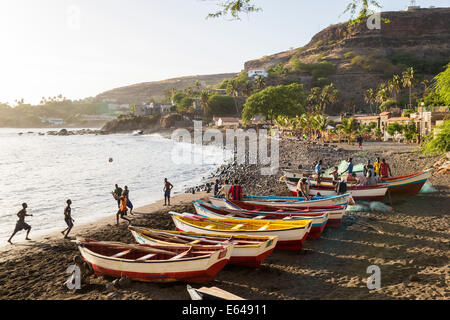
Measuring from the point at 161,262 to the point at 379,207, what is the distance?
10940 millimetres

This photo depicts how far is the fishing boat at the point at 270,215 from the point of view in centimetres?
1141

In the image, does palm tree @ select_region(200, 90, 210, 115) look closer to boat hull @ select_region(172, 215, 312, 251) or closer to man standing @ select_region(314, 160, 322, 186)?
man standing @ select_region(314, 160, 322, 186)

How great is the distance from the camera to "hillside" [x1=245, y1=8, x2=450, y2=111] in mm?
118688

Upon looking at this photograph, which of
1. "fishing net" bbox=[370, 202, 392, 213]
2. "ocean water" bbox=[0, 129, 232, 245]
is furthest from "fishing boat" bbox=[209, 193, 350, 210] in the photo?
"ocean water" bbox=[0, 129, 232, 245]

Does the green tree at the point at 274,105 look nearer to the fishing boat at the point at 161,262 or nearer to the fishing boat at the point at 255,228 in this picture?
the fishing boat at the point at 255,228

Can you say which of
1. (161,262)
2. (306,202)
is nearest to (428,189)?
(306,202)

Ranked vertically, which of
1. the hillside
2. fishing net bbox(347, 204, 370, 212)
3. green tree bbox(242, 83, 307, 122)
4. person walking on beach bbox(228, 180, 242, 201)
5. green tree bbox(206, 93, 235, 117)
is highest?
the hillside

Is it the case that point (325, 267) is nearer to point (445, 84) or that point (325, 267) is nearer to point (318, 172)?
point (318, 172)

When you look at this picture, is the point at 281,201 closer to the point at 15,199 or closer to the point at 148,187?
the point at 148,187

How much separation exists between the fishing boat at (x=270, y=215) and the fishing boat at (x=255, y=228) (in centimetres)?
75

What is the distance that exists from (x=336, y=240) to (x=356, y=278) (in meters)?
3.03

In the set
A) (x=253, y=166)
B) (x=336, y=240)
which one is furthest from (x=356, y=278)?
(x=253, y=166)

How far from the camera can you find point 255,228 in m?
11.1

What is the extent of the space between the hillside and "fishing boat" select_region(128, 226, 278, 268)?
10470 centimetres
